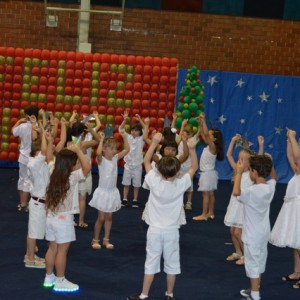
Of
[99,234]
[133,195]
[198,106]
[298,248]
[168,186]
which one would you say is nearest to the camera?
[168,186]

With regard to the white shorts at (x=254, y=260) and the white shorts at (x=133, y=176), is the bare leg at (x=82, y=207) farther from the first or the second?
the white shorts at (x=254, y=260)

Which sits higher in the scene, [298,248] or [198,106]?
[198,106]

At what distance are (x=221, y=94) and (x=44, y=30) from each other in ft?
14.4

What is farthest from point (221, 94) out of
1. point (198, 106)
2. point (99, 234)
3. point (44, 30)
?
point (99, 234)

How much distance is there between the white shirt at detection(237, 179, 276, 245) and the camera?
6.34 m

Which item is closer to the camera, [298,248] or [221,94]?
[298,248]

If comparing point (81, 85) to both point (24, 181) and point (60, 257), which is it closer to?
point (24, 181)

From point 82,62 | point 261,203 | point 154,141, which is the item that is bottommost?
point 261,203

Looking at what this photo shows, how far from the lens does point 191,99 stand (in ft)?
43.5

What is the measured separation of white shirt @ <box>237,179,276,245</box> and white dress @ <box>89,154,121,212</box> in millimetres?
2131

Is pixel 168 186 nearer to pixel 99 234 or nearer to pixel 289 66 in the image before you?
pixel 99 234

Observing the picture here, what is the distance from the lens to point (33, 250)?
7180 mm

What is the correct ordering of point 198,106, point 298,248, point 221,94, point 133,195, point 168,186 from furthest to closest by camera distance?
point 221,94
point 198,106
point 133,195
point 298,248
point 168,186

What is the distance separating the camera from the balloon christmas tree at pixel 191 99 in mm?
13164
